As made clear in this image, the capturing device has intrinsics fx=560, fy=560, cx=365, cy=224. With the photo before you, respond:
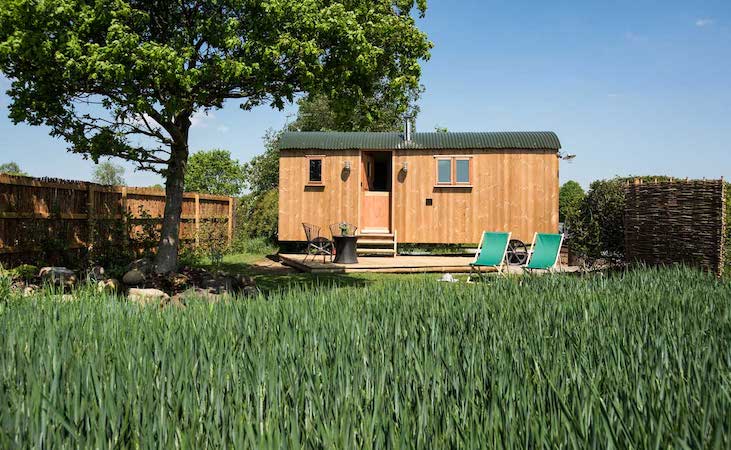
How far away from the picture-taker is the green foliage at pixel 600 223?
959 centimetres

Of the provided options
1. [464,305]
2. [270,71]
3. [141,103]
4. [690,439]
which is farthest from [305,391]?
[270,71]

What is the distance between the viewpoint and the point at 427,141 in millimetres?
14414

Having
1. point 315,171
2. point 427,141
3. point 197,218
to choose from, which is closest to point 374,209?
point 315,171

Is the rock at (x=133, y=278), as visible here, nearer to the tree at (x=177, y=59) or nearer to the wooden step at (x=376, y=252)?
the tree at (x=177, y=59)

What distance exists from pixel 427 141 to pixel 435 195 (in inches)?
55.8

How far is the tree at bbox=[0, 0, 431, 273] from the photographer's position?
584cm

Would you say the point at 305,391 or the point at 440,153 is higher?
the point at 440,153

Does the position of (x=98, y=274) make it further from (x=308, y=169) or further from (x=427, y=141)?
(x=427, y=141)

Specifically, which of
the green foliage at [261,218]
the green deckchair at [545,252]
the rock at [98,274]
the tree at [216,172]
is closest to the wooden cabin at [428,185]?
the green foliage at [261,218]

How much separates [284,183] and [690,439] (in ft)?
44.2

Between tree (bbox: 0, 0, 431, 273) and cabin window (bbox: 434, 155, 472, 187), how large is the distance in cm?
634

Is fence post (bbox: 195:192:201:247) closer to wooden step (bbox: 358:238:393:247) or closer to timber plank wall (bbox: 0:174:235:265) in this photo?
timber plank wall (bbox: 0:174:235:265)

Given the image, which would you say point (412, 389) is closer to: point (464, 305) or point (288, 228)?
point (464, 305)

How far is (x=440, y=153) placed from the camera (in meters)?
14.3
